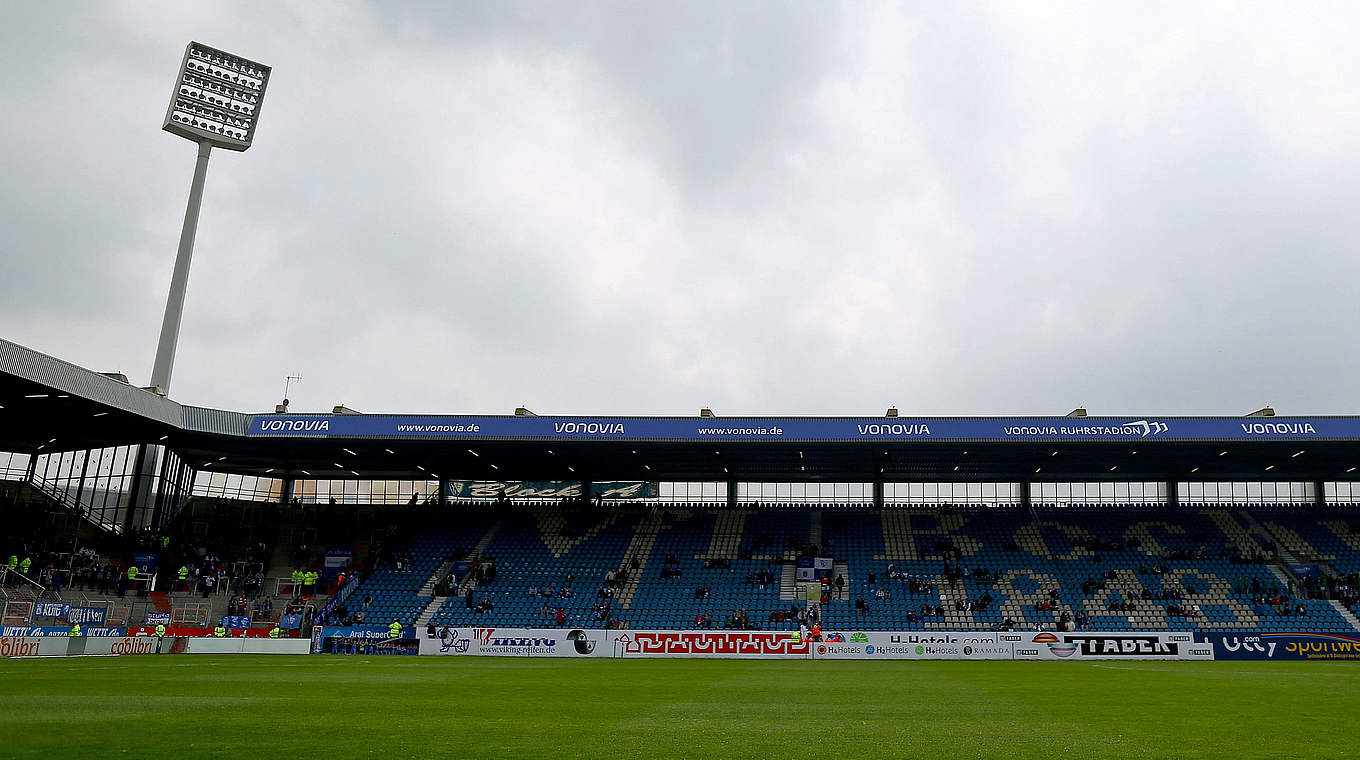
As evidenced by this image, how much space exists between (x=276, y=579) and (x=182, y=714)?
4087 centimetres

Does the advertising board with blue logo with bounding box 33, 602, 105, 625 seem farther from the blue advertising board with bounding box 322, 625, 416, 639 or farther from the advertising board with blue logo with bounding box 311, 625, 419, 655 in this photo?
the blue advertising board with bounding box 322, 625, 416, 639

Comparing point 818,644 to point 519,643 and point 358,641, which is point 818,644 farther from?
point 358,641

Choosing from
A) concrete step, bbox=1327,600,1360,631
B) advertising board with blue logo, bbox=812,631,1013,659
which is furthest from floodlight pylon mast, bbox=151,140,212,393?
concrete step, bbox=1327,600,1360,631

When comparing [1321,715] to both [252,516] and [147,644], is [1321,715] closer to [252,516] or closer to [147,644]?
[147,644]

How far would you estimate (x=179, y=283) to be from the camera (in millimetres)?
46750

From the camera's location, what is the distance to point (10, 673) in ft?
71.5

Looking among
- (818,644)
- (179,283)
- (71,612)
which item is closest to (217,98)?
(179,283)

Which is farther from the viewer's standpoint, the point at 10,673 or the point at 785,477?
the point at 785,477

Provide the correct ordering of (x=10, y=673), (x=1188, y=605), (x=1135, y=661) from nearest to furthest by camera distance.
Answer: (x=10, y=673)
(x=1135, y=661)
(x=1188, y=605)

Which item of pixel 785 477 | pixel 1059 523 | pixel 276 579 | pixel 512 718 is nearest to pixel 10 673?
pixel 512 718

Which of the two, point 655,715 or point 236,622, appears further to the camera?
point 236,622

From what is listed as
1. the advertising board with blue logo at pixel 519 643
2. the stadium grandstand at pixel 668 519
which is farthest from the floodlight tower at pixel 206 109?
the advertising board with blue logo at pixel 519 643

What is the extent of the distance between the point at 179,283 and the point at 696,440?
2683 centimetres

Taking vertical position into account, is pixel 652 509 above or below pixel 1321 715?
above
